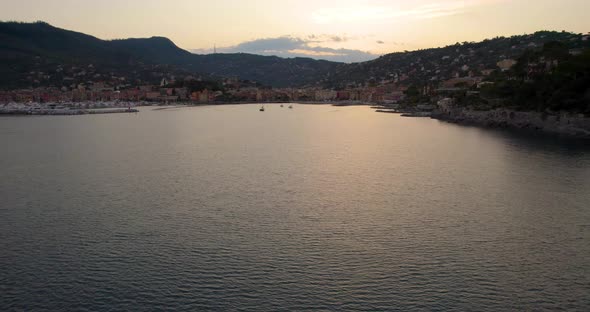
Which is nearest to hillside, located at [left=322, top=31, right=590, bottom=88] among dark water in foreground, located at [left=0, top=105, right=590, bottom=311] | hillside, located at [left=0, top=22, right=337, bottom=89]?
hillside, located at [left=0, top=22, right=337, bottom=89]

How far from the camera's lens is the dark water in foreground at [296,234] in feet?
33.1

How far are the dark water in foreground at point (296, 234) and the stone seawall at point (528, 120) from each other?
1105cm

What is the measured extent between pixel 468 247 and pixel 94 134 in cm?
3802

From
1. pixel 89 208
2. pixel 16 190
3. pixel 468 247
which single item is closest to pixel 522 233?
pixel 468 247

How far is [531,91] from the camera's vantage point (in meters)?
42.1

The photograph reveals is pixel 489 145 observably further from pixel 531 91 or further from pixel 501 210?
pixel 501 210

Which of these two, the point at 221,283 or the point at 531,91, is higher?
the point at 531,91

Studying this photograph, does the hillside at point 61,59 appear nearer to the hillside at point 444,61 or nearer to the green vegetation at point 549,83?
the hillside at point 444,61

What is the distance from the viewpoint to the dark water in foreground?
1009 centimetres

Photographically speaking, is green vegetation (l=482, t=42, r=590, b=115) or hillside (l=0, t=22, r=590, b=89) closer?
green vegetation (l=482, t=42, r=590, b=115)

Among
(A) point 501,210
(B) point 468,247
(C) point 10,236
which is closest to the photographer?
(B) point 468,247

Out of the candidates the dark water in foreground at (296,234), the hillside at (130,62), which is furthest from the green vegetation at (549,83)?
the hillside at (130,62)

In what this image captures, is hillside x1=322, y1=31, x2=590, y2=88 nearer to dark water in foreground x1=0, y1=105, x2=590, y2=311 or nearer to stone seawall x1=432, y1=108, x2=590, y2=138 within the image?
stone seawall x1=432, y1=108, x2=590, y2=138

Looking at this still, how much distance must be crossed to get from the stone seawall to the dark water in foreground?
11.0m
